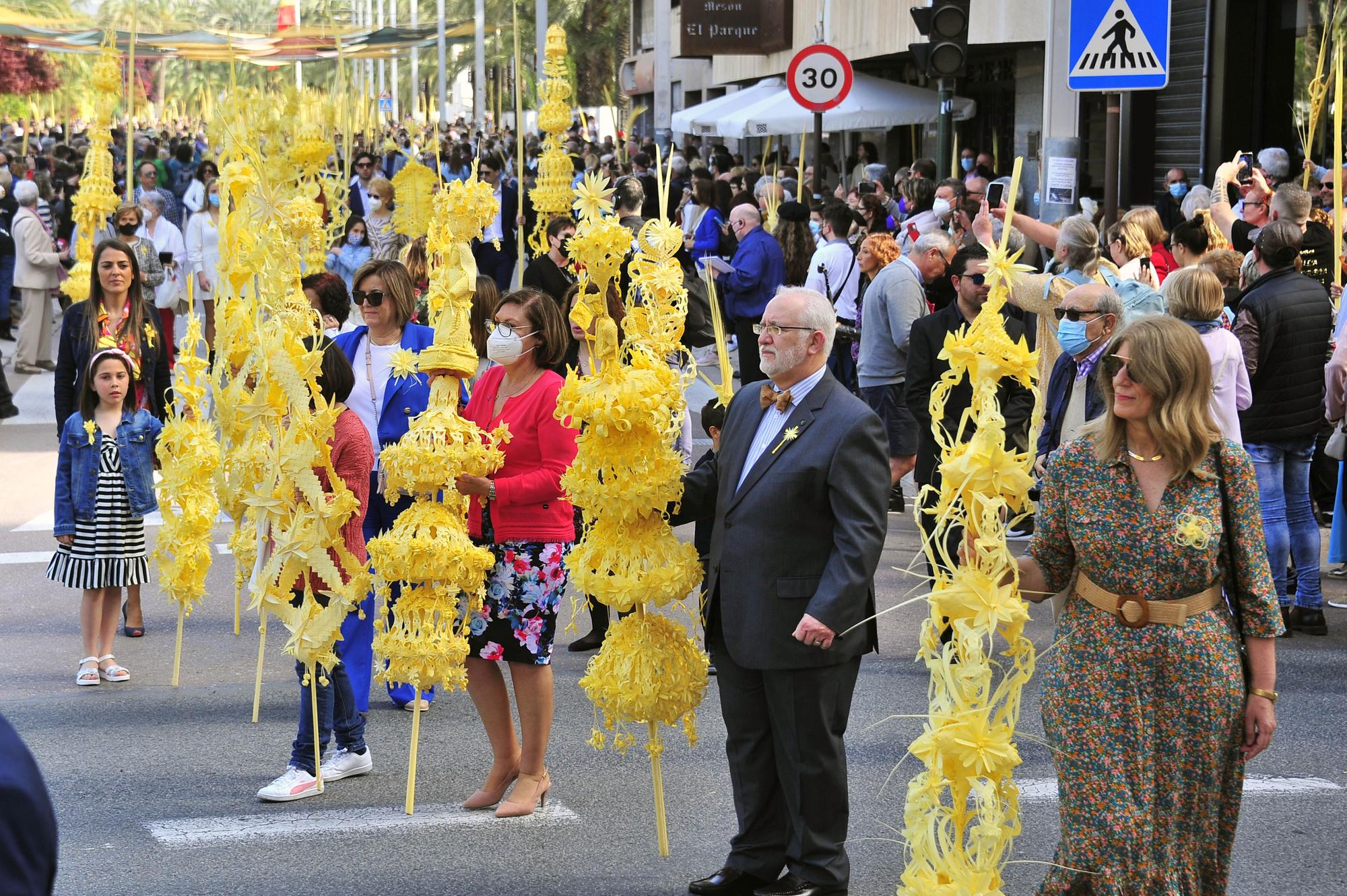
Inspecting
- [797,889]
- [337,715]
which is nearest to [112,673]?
[337,715]

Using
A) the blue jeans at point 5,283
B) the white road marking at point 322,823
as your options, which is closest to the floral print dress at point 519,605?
the white road marking at point 322,823

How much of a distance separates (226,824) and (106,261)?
3.75 metres

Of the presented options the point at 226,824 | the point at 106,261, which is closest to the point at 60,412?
→ the point at 106,261

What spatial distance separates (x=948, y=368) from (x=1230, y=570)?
4.24m

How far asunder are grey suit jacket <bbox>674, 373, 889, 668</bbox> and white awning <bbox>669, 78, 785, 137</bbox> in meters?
21.6

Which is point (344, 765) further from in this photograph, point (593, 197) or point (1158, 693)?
point (1158, 693)

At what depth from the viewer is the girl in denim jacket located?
797 centimetres

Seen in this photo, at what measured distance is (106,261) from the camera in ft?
28.4

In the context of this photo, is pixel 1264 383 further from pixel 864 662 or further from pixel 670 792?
pixel 670 792

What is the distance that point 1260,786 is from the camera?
6.53 m

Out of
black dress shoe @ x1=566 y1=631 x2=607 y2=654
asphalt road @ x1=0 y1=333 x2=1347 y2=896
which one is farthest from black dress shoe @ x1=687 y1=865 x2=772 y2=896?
black dress shoe @ x1=566 y1=631 x2=607 y2=654

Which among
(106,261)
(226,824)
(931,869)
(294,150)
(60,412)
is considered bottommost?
(226,824)

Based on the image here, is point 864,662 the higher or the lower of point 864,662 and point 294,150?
the lower

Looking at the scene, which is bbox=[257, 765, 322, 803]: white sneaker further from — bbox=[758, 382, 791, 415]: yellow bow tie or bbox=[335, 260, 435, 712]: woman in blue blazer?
bbox=[758, 382, 791, 415]: yellow bow tie
